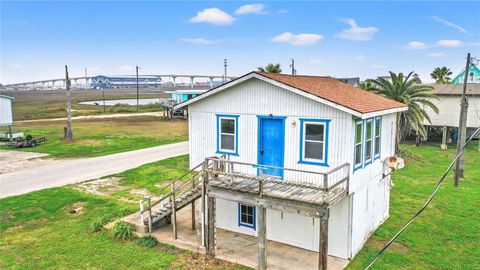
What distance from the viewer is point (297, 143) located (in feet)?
41.4

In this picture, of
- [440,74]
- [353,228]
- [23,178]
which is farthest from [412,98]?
[440,74]

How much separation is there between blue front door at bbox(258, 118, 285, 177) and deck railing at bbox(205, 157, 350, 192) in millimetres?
282

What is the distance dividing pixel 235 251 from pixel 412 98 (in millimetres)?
23507

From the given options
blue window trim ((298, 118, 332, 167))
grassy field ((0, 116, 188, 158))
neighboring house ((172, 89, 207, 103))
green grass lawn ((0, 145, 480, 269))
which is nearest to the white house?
blue window trim ((298, 118, 332, 167))

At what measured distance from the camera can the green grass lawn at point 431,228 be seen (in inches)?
504

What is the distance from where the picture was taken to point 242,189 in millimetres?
12055

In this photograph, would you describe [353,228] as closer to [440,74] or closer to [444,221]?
[444,221]

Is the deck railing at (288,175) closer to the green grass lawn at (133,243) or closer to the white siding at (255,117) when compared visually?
the white siding at (255,117)

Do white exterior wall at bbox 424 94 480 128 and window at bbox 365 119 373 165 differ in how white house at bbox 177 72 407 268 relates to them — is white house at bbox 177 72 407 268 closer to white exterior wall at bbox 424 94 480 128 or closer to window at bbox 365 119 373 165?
window at bbox 365 119 373 165

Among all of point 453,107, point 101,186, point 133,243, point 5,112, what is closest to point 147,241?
point 133,243

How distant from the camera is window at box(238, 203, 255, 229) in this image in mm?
14695

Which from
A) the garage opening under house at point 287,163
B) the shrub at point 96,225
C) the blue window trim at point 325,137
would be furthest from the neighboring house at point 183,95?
the blue window trim at point 325,137

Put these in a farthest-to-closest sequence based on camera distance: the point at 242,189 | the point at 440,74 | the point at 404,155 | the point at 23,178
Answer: the point at 440,74 < the point at 404,155 < the point at 23,178 < the point at 242,189

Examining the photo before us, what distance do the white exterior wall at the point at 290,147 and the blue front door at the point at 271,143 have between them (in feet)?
0.65
